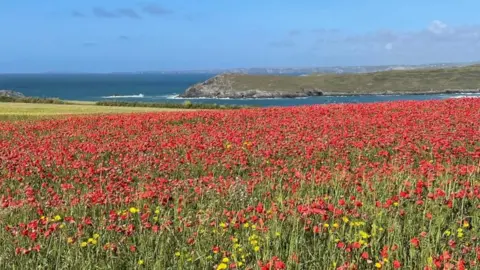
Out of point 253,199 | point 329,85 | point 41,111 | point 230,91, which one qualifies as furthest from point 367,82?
point 253,199

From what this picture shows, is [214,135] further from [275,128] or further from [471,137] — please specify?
[471,137]

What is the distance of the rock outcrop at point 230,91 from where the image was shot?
6156 inches

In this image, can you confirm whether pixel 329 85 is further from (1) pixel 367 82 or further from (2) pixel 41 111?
(2) pixel 41 111

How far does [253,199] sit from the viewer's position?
8.80 meters

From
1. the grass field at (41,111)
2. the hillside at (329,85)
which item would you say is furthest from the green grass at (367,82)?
the grass field at (41,111)

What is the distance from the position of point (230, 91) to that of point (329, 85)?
115 ft

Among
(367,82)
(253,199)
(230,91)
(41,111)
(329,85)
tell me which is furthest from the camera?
(367,82)

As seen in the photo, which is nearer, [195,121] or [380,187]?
[380,187]

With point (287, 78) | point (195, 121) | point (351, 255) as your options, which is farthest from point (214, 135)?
point (287, 78)

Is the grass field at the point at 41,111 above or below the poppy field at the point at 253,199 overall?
above

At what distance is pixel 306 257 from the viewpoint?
5.93m

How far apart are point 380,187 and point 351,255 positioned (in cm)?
345

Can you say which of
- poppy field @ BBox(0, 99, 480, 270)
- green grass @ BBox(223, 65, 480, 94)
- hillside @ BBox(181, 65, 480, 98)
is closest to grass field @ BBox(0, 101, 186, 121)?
poppy field @ BBox(0, 99, 480, 270)

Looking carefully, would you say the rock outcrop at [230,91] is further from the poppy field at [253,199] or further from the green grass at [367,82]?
the poppy field at [253,199]
